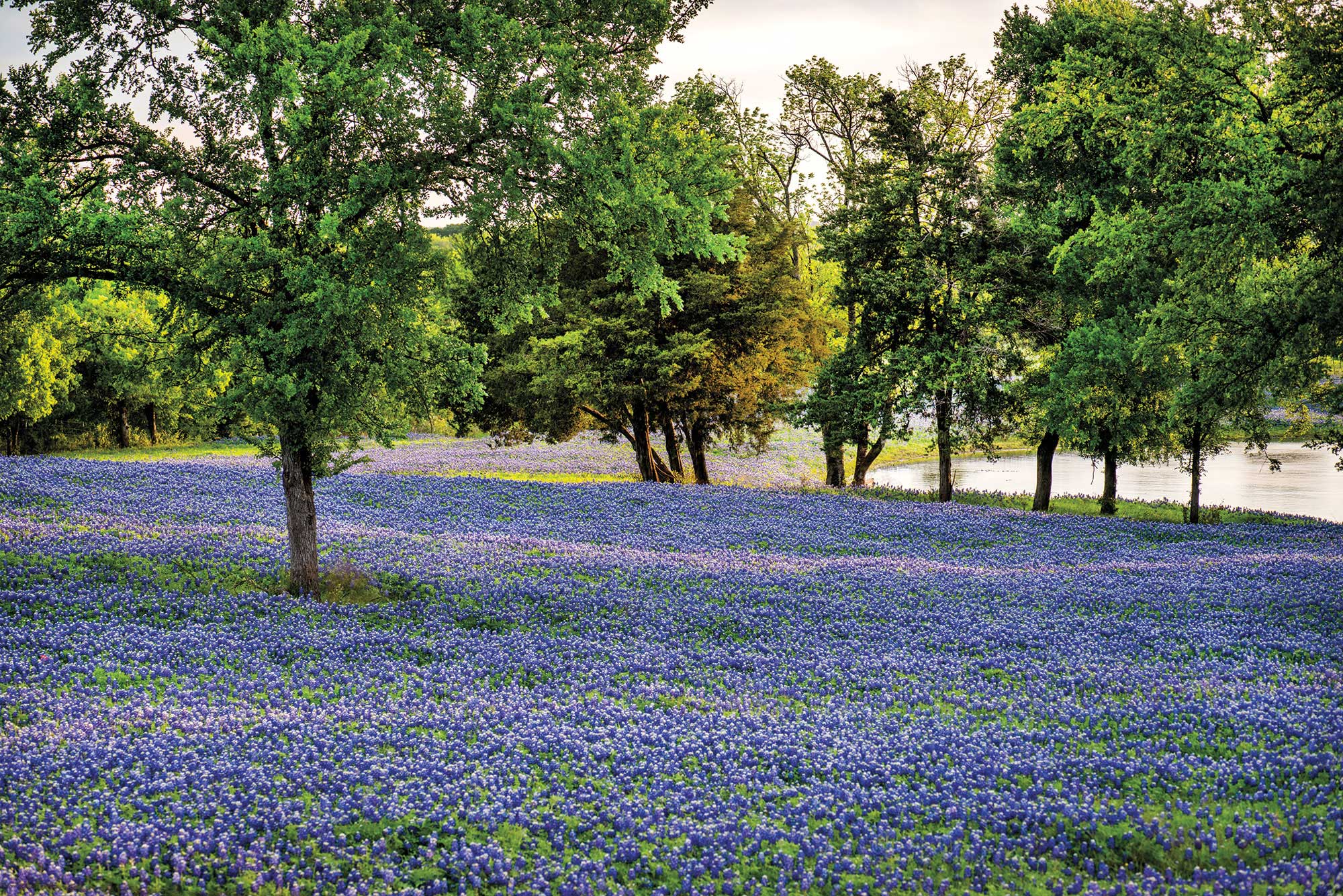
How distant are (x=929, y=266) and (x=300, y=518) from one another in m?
21.0

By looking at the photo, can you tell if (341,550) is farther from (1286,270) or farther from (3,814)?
(1286,270)

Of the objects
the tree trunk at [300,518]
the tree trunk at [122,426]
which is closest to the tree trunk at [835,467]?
the tree trunk at [300,518]

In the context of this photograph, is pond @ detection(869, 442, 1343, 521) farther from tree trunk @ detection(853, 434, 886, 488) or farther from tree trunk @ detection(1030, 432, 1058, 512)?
tree trunk @ detection(853, 434, 886, 488)

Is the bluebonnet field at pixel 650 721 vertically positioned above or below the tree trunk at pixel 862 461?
below

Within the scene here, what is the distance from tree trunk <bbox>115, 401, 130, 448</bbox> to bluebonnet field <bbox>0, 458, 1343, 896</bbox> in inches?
1680

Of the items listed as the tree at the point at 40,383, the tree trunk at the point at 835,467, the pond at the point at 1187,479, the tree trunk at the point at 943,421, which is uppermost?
the tree at the point at 40,383

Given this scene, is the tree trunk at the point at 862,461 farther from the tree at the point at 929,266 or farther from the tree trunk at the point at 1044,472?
the tree trunk at the point at 1044,472

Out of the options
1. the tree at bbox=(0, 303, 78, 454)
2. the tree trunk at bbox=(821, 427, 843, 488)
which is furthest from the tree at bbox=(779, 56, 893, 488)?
the tree at bbox=(0, 303, 78, 454)

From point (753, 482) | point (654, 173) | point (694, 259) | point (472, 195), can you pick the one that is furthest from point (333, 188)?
point (753, 482)

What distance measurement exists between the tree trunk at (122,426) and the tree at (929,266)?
1840 inches

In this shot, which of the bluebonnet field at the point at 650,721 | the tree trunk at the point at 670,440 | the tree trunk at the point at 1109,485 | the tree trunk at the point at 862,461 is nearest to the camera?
the bluebonnet field at the point at 650,721

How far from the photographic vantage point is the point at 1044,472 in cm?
3022

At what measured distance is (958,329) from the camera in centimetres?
2806

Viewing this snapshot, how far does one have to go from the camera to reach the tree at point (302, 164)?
35.7ft
